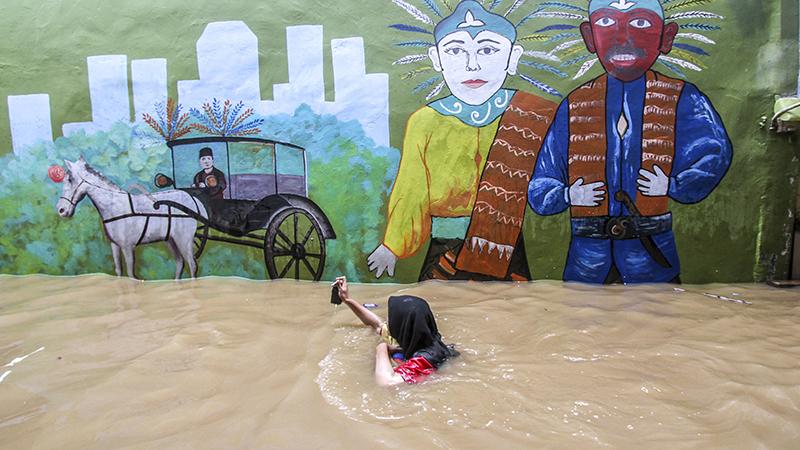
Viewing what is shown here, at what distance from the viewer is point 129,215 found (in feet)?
17.7

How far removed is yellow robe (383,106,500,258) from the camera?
16.6ft

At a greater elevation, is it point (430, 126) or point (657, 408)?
point (430, 126)

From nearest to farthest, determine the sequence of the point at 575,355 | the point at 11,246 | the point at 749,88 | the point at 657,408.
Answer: the point at 657,408 < the point at 575,355 < the point at 749,88 < the point at 11,246

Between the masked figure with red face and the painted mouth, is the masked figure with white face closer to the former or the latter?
the painted mouth

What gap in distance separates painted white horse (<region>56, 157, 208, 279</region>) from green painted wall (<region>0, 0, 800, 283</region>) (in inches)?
15.3

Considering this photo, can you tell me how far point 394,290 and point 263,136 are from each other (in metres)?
2.34

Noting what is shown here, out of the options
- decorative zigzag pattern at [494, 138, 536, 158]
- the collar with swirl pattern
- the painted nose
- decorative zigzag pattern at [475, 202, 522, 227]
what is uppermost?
the painted nose

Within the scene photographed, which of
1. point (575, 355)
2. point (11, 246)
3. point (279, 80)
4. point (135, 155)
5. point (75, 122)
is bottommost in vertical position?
point (575, 355)

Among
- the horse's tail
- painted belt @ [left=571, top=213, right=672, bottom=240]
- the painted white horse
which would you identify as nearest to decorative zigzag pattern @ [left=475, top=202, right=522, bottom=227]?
painted belt @ [left=571, top=213, right=672, bottom=240]

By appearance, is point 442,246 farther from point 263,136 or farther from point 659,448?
point 659,448

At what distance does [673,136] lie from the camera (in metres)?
4.89

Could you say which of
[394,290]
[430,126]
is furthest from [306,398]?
[430,126]

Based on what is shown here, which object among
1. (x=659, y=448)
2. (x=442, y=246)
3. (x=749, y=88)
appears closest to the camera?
(x=659, y=448)

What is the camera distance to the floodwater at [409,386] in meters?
2.18
